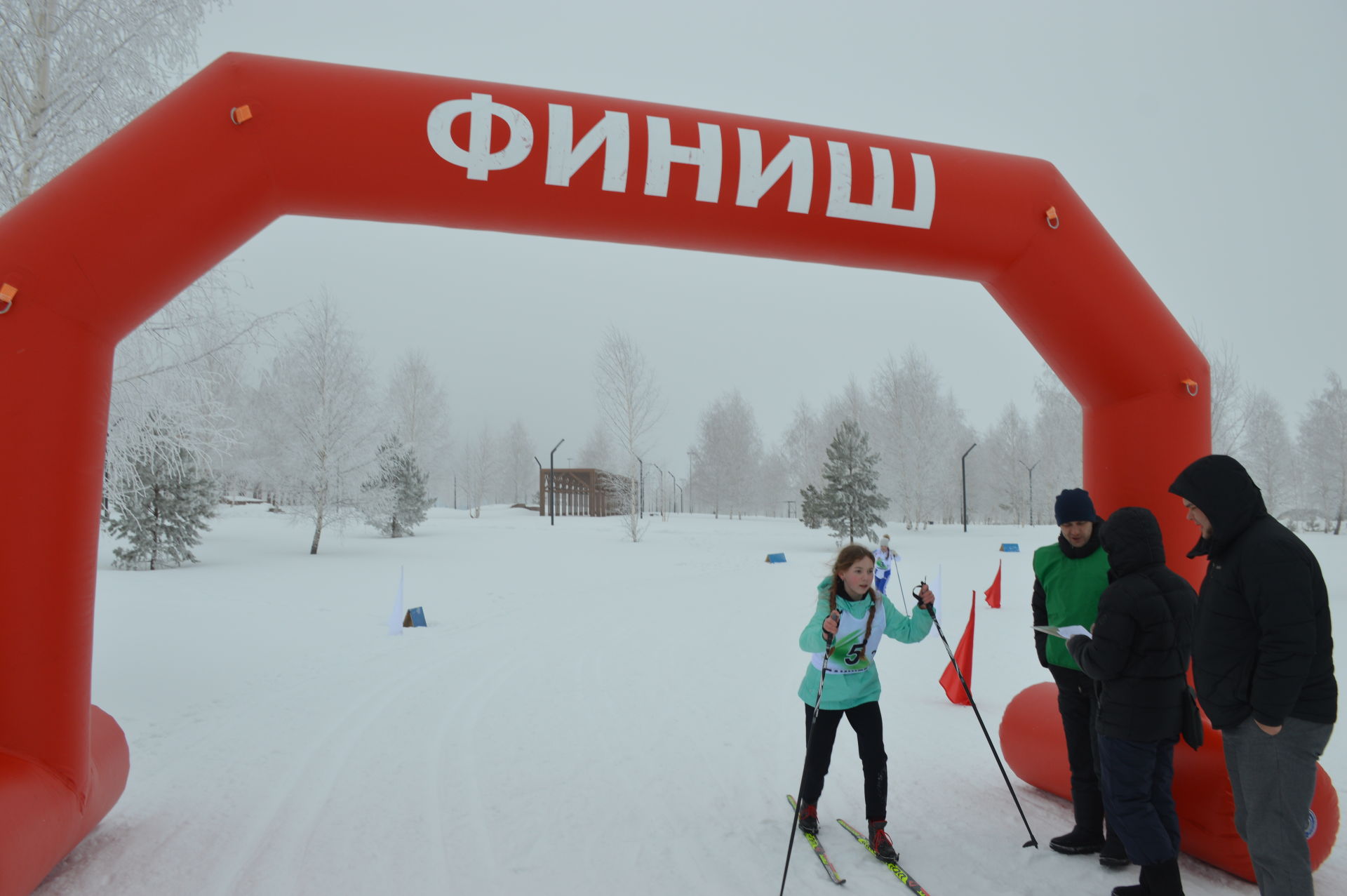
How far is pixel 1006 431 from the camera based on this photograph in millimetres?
56656

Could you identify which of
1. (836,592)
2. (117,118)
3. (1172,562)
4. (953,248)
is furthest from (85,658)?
(117,118)

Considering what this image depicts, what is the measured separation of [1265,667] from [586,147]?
12.3ft

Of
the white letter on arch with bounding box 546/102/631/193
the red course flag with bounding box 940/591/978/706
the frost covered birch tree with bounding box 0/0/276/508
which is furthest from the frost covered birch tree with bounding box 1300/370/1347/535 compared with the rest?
the frost covered birch tree with bounding box 0/0/276/508

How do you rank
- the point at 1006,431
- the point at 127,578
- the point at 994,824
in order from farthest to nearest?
the point at 1006,431
the point at 127,578
the point at 994,824

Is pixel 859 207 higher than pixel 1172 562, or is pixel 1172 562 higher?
pixel 859 207

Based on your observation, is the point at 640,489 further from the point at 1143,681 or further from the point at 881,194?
the point at 1143,681

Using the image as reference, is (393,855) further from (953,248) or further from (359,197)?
(953,248)

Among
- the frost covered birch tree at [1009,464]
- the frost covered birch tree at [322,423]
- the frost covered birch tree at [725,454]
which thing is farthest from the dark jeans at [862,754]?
the frost covered birch tree at [1009,464]

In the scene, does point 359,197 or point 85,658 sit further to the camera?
point 359,197

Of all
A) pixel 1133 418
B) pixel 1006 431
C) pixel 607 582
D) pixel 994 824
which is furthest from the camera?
pixel 1006 431

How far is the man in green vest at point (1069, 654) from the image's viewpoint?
12.1ft

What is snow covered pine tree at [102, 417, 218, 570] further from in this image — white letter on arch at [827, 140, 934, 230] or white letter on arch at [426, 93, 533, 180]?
white letter on arch at [827, 140, 934, 230]

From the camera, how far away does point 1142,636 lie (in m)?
3.12

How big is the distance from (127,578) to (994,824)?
637 inches
